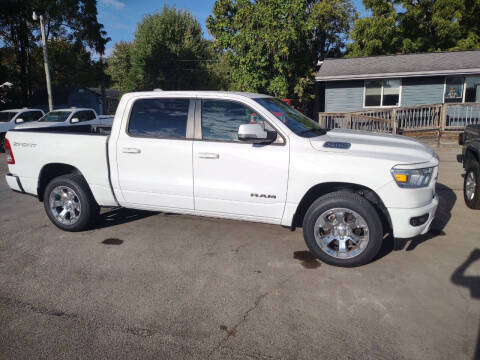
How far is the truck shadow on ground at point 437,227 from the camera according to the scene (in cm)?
436

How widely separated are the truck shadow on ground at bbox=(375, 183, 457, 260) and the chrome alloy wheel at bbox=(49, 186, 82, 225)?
4178mm

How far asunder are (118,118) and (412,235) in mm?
3906

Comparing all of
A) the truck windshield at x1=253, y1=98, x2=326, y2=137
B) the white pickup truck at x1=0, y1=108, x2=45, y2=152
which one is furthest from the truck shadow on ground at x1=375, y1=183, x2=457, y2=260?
the white pickup truck at x1=0, y1=108, x2=45, y2=152

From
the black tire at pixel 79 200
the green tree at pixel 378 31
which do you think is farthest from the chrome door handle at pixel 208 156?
the green tree at pixel 378 31

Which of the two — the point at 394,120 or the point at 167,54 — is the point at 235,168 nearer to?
the point at 394,120

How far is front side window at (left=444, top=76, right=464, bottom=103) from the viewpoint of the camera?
17.5m

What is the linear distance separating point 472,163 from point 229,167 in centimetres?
428

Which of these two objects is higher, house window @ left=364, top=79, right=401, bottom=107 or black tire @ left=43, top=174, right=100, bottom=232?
house window @ left=364, top=79, right=401, bottom=107

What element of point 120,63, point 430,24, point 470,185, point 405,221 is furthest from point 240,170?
point 120,63

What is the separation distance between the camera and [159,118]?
470cm

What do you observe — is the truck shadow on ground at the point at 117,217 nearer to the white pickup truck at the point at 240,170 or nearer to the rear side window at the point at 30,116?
the white pickup truck at the point at 240,170

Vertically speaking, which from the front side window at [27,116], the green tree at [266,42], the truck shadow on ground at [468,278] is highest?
the green tree at [266,42]

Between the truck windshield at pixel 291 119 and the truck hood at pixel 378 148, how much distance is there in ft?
0.77

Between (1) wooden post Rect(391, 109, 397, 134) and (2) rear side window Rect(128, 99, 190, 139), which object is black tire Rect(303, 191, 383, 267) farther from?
(1) wooden post Rect(391, 109, 397, 134)
